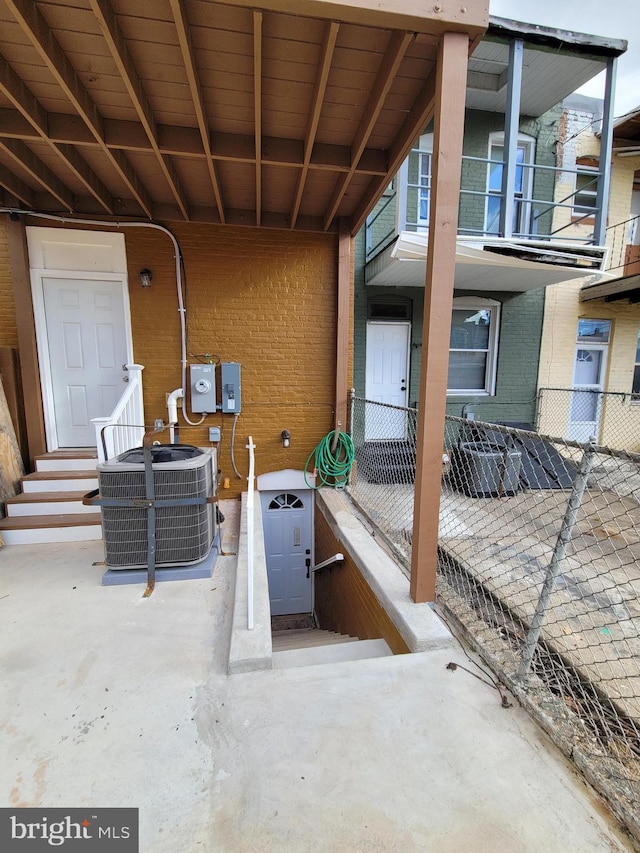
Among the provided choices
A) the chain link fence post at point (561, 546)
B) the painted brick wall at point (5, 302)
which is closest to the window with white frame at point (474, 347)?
the chain link fence post at point (561, 546)

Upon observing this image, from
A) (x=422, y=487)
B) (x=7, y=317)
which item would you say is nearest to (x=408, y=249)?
(x=422, y=487)

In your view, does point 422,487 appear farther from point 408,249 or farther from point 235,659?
point 408,249

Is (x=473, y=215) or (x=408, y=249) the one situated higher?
(x=473, y=215)

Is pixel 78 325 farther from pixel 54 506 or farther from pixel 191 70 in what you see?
pixel 191 70

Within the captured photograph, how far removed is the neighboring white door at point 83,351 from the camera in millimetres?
4027

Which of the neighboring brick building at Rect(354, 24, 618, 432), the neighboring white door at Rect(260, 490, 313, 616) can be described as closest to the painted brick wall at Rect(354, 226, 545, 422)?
the neighboring brick building at Rect(354, 24, 618, 432)

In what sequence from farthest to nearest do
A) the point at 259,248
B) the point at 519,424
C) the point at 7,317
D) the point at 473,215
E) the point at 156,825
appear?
the point at 519,424 < the point at 473,215 < the point at 259,248 < the point at 7,317 < the point at 156,825

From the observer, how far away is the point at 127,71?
2.14m

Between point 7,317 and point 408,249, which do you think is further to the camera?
point 408,249

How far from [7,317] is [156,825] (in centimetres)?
456

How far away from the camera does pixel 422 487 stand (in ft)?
6.84

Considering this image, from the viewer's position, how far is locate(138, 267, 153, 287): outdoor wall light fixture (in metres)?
3.98

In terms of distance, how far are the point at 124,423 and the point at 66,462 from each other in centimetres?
78

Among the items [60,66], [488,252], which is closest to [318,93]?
[60,66]
